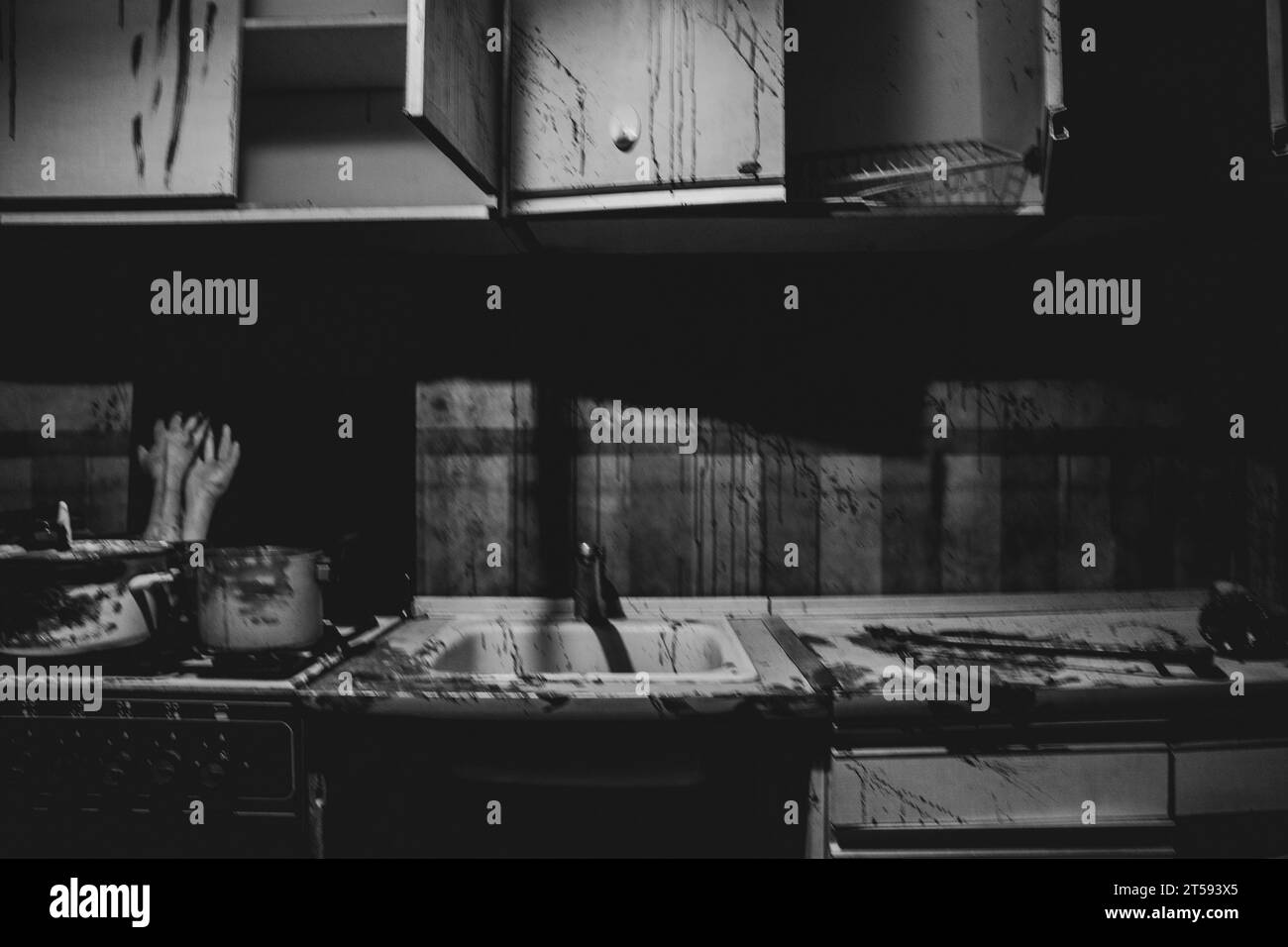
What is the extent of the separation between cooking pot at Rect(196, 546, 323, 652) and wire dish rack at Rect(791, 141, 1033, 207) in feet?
3.58

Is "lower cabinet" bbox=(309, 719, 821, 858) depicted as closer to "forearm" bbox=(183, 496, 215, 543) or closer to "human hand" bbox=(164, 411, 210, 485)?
"forearm" bbox=(183, 496, 215, 543)

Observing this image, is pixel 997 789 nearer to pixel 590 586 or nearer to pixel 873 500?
pixel 873 500

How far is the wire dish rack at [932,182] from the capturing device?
126 centimetres

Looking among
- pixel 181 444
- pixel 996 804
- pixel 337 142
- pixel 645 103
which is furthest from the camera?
pixel 181 444

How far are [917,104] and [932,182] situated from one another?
165 millimetres

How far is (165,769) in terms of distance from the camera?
1.12m

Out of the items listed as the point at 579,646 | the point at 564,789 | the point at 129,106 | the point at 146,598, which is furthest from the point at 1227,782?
the point at 129,106

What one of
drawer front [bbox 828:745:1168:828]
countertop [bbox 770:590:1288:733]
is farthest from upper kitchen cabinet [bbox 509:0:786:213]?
drawer front [bbox 828:745:1168:828]

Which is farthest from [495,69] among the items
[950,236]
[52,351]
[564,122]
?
[52,351]

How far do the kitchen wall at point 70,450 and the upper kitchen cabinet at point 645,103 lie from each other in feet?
3.61

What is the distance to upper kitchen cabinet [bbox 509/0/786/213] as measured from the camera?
1.20 metres

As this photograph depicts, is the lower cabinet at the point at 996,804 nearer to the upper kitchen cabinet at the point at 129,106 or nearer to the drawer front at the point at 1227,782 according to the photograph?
the drawer front at the point at 1227,782

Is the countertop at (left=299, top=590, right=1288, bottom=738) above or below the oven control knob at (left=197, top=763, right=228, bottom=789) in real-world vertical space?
above
